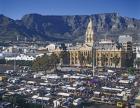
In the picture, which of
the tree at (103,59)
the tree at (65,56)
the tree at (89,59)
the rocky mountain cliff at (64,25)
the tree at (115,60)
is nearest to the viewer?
the tree at (115,60)

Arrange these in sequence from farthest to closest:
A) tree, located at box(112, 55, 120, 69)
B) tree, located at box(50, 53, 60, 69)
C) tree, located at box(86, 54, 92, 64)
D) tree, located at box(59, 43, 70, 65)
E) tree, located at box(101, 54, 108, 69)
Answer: tree, located at box(59, 43, 70, 65), tree, located at box(86, 54, 92, 64), tree, located at box(101, 54, 108, 69), tree, located at box(112, 55, 120, 69), tree, located at box(50, 53, 60, 69)

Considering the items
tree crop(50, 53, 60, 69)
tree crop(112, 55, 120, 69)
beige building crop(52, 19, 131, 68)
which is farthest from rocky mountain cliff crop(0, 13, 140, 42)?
tree crop(112, 55, 120, 69)

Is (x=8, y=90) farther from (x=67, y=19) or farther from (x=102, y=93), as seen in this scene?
(x=67, y=19)

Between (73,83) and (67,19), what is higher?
(67,19)

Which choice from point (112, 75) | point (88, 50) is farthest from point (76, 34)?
point (112, 75)

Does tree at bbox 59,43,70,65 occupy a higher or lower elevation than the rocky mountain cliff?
lower

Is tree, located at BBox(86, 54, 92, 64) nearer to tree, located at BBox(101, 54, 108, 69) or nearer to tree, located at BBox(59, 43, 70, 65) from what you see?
tree, located at BBox(101, 54, 108, 69)

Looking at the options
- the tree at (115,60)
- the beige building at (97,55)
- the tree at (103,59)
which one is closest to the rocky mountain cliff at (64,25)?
the beige building at (97,55)

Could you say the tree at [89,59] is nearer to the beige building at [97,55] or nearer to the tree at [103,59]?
the beige building at [97,55]
